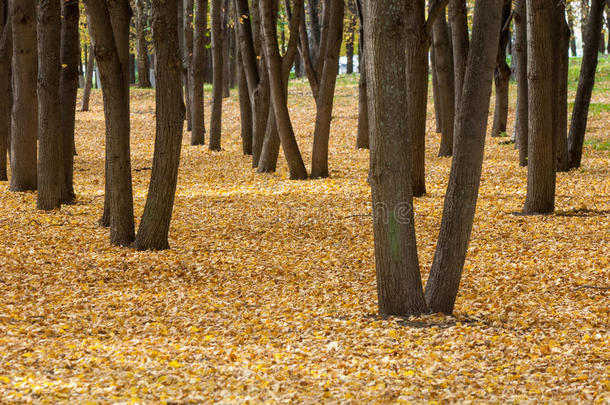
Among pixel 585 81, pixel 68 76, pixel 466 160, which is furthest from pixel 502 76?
pixel 466 160

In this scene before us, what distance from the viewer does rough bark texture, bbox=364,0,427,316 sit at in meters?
5.55

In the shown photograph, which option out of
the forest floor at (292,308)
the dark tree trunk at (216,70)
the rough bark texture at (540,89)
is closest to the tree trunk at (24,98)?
the forest floor at (292,308)

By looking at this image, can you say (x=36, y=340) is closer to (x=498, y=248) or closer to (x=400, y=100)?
(x=400, y=100)

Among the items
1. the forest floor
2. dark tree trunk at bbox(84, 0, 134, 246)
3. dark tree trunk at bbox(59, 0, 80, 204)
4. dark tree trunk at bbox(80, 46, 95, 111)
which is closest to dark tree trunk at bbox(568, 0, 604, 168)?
the forest floor

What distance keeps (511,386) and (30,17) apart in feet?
31.0

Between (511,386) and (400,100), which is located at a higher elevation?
(400,100)

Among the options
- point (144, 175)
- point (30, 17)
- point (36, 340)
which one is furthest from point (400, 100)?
point (144, 175)

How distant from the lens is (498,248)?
8.74m

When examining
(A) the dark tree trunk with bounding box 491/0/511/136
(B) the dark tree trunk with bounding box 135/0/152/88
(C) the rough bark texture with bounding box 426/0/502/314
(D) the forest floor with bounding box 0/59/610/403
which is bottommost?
(D) the forest floor with bounding box 0/59/610/403

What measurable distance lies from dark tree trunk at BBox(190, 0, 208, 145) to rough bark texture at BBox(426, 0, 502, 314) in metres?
13.7

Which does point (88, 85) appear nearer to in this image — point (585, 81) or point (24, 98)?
→ point (24, 98)

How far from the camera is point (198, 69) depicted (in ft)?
63.7

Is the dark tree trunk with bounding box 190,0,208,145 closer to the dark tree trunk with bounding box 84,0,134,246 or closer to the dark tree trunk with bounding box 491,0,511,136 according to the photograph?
the dark tree trunk with bounding box 491,0,511,136

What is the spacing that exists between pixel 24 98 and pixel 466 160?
8.42 metres
